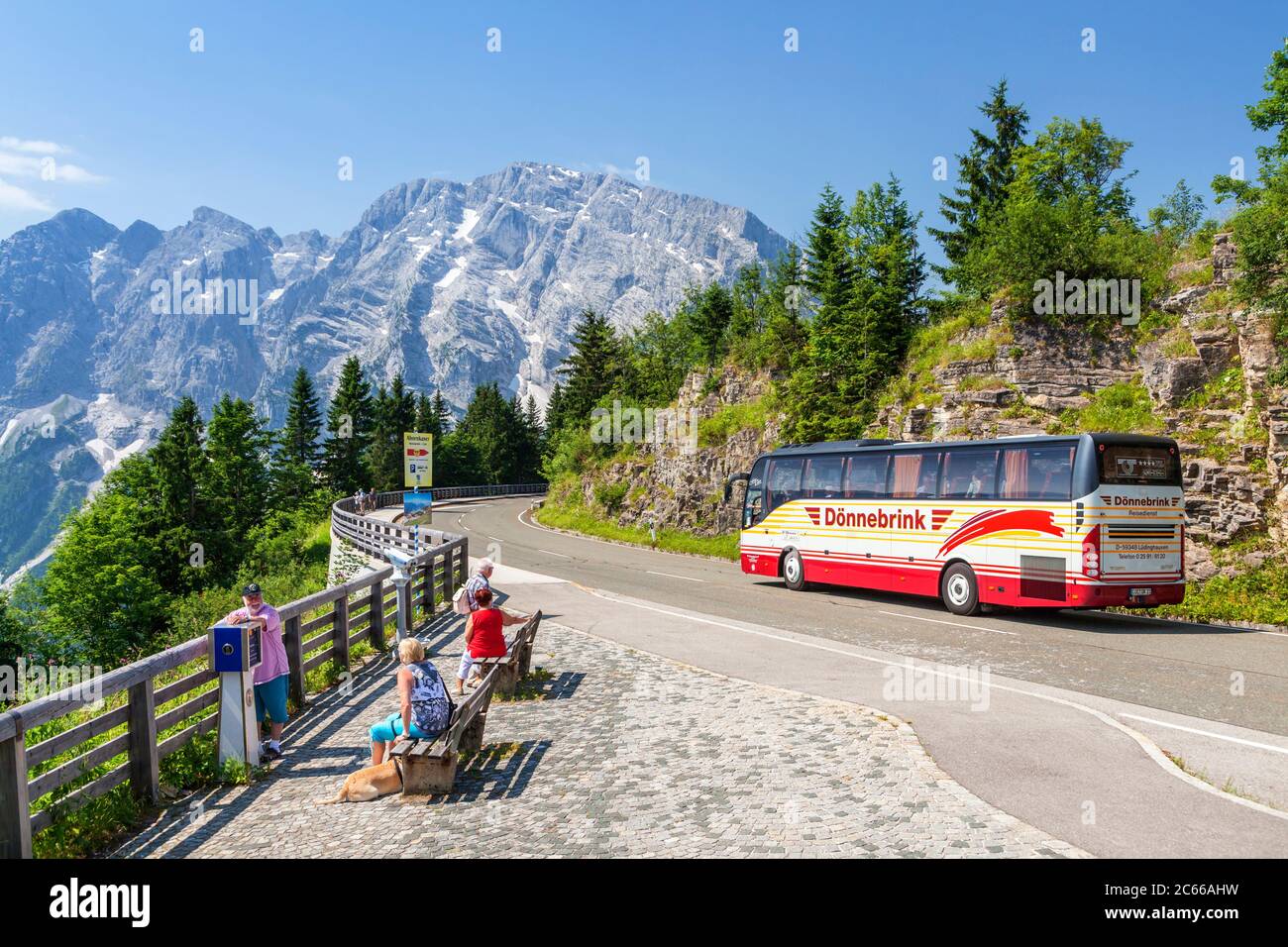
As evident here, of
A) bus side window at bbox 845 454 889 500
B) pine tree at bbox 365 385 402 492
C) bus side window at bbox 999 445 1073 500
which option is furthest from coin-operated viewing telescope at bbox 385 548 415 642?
pine tree at bbox 365 385 402 492

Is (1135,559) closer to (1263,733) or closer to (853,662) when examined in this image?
(853,662)

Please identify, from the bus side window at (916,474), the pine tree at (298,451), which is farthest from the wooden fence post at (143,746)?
the pine tree at (298,451)

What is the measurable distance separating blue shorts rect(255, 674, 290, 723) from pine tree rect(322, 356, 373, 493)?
76.7 meters

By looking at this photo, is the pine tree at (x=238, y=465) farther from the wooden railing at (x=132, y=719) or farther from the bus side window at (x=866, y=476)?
the wooden railing at (x=132, y=719)

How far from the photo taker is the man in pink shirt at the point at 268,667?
8.87 meters

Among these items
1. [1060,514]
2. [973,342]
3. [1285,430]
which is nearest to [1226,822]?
[1060,514]

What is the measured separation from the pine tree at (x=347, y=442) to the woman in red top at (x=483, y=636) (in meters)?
75.2

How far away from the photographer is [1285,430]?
19125mm

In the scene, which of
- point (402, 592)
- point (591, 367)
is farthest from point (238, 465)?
point (402, 592)

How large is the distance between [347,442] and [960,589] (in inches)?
2903

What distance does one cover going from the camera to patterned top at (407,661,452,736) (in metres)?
7.74

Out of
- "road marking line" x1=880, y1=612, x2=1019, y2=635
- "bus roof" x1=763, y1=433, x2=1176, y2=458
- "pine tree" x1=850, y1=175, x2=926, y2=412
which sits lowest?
"road marking line" x1=880, y1=612, x2=1019, y2=635

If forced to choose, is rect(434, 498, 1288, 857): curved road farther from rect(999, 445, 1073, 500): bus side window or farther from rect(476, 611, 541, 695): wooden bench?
rect(476, 611, 541, 695): wooden bench
